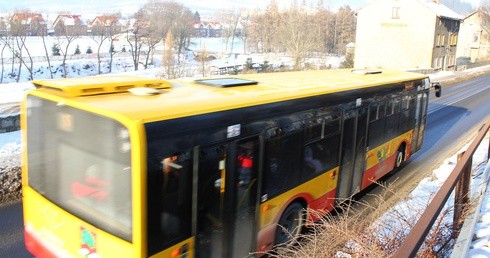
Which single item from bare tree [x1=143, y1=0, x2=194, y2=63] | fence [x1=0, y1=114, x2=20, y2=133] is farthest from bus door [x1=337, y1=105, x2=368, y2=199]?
bare tree [x1=143, y1=0, x2=194, y2=63]

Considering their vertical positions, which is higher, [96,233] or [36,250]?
[96,233]

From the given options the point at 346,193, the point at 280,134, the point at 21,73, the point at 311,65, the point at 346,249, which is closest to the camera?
the point at 346,249

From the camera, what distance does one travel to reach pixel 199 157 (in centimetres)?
458

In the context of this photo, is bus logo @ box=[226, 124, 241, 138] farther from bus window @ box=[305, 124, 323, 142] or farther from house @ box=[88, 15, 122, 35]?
house @ box=[88, 15, 122, 35]

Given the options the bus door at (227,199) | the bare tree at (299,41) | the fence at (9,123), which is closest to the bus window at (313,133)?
the bus door at (227,199)

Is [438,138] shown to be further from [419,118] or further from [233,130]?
[233,130]

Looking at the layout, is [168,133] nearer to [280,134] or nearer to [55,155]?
[55,155]

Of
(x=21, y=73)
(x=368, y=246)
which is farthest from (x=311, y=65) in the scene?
(x=368, y=246)

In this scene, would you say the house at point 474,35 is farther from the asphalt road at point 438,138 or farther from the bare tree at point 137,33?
the bare tree at point 137,33

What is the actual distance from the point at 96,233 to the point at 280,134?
2.68m

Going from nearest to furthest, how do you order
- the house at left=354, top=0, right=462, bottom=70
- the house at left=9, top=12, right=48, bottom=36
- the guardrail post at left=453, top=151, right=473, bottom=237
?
the guardrail post at left=453, top=151, right=473, bottom=237
the house at left=354, top=0, right=462, bottom=70
the house at left=9, top=12, right=48, bottom=36

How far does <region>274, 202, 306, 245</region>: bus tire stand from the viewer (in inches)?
250

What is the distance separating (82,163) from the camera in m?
4.46

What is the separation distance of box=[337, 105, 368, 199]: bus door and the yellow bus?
0.68 metres
